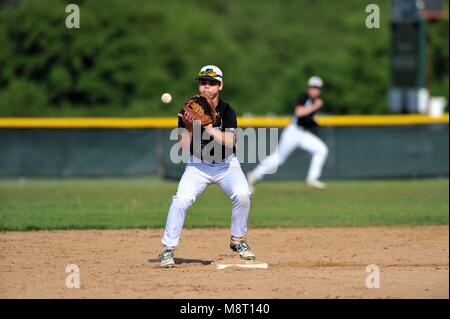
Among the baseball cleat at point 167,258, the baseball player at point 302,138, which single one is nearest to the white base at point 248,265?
the baseball cleat at point 167,258

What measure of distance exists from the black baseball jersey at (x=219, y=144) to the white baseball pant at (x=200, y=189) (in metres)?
0.07

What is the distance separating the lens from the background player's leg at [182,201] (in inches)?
356

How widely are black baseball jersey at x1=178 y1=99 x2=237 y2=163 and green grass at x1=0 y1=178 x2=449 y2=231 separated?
399cm

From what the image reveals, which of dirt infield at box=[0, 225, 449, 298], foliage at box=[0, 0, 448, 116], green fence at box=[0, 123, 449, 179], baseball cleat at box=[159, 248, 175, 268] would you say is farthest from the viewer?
foliage at box=[0, 0, 448, 116]

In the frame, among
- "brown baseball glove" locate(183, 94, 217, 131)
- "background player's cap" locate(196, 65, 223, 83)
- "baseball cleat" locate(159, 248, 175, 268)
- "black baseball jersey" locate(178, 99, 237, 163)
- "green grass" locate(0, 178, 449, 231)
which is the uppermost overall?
"background player's cap" locate(196, 65, 223, 83)

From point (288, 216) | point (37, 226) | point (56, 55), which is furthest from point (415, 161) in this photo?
point (56, 55)

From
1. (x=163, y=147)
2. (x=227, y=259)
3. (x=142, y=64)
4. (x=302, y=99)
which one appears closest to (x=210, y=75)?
(x=227, y=259)

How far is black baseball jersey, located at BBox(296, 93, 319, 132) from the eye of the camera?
17344 millimetres

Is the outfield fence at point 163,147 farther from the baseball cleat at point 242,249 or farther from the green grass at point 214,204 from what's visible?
the baseball cleat at point 242,249

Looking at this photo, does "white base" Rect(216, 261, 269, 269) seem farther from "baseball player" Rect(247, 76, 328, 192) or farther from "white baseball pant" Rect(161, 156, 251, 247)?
"baseball player" Rect(247, 76, 328, 192)

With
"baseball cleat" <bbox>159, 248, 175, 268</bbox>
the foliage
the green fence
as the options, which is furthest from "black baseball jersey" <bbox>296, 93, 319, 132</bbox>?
the foliage

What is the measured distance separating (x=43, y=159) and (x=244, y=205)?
475 inches
